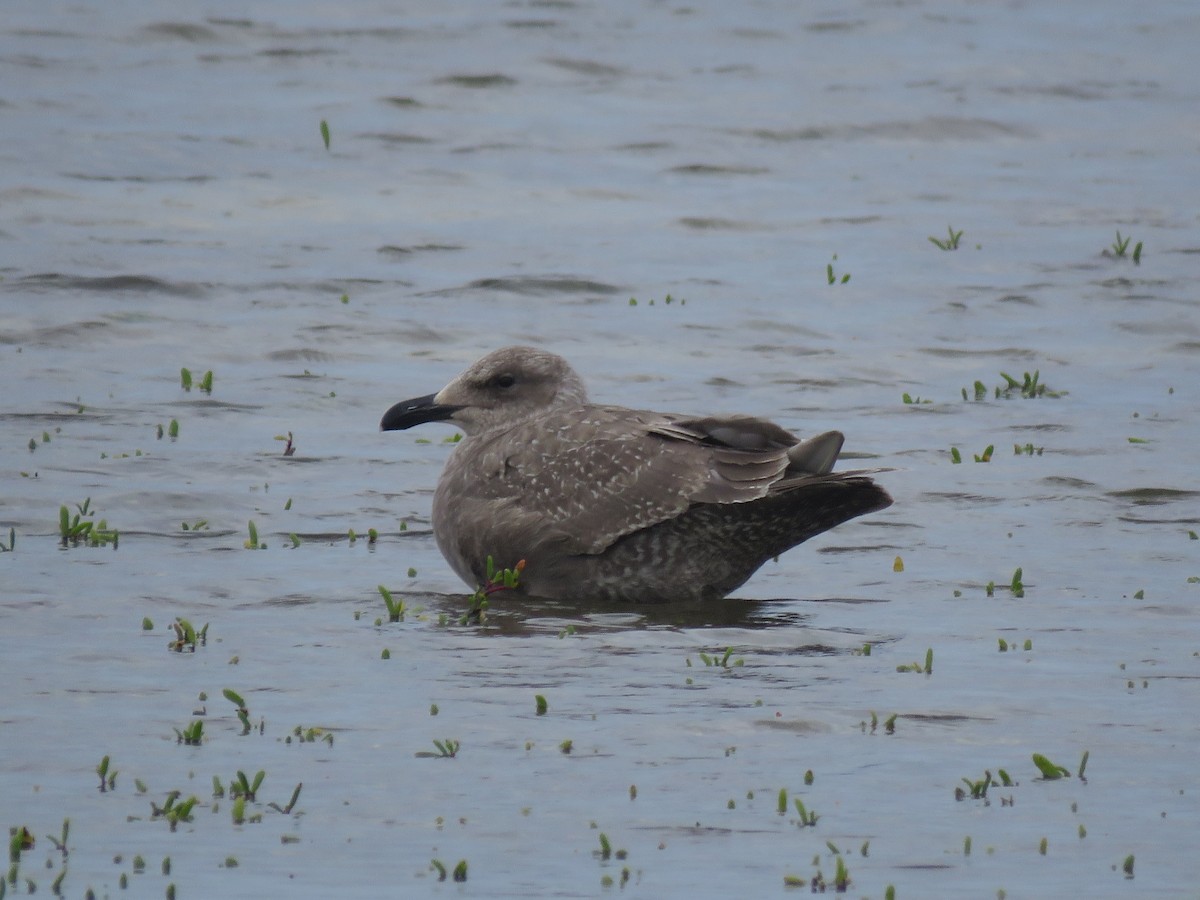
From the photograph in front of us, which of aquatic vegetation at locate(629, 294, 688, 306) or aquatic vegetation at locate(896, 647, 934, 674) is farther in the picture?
aquatic vegetation at locate(629, 294, 688, 306)

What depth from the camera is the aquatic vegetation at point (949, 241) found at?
18.8m

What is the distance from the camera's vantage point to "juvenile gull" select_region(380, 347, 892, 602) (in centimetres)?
965

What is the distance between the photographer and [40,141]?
22500 mm

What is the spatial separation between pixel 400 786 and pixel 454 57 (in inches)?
867

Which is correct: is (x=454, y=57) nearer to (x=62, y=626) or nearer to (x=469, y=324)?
(x=469, y=324)

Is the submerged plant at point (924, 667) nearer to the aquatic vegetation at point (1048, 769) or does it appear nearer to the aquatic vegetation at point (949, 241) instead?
the aquatic vegetation at point (1048, 769)

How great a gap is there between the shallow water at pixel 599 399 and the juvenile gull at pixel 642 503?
11.5 inches

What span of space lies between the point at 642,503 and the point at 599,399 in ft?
15.0

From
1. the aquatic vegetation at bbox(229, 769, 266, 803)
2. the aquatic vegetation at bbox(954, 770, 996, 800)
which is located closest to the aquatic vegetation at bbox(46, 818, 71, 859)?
the aquatic vegetation at bbox(229, 769, 266, 803)

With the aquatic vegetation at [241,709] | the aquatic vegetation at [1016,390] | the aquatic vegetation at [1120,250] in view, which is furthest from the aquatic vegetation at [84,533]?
the aquatic vegetation at [1120,250]

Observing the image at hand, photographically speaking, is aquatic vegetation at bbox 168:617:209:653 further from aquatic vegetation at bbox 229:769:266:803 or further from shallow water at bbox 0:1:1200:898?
aquatic vegetation at bbox 229:769:266:803

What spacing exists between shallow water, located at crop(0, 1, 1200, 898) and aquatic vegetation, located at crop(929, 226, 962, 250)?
0.10 metres

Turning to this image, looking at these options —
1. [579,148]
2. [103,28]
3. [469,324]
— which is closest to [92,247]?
[469,324]

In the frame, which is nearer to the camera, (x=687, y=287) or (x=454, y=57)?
(x=687, y=287)
